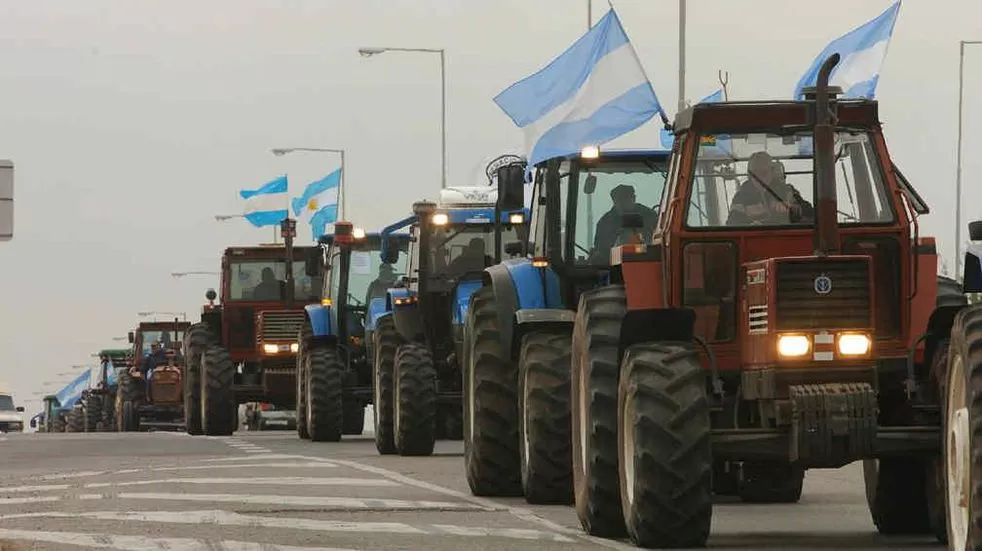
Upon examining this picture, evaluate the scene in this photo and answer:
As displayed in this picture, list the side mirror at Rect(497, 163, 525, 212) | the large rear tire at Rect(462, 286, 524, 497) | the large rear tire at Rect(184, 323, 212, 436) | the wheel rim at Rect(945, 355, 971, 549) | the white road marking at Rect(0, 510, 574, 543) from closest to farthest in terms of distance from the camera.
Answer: the wheel rim at Rect(945, 355, 971, 549)
the white road marking at Rect(0, 510, 574, 543)
the side mirror at Rect(497, 163, 525, 212)
the large rear tire at Rect(462, 286, 524, 497)
the large rear tire at Rect(184, 323, 212, 436)

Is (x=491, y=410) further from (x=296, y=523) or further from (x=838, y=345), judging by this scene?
(x=838, y=345)

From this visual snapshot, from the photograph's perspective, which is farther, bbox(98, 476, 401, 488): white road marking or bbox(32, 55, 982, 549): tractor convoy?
bbox(98, 476, 401, 488): white road marking

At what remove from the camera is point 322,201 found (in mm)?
→ 65812

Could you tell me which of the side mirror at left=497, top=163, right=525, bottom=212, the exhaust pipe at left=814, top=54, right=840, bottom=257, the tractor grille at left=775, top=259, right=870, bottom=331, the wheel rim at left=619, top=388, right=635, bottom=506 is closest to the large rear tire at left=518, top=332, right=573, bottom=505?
the side mirror at left=497, top=163, right=525, bottom=212

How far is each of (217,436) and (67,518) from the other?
77.2 feet

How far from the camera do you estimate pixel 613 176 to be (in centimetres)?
1872

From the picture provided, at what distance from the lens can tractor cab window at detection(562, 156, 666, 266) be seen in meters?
18.5

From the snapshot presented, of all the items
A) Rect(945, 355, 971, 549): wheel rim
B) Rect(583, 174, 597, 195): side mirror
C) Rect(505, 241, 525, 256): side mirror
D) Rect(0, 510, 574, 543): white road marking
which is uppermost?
Rect(583, 174, 597, 195): side mirror

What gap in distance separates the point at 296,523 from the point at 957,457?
5556 mm

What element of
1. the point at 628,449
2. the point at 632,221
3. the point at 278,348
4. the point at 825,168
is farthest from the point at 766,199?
the point at 278,348

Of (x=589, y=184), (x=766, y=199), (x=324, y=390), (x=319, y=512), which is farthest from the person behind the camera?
(x=324, y=390)

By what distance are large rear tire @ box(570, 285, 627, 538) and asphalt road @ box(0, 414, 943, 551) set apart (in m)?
0.21

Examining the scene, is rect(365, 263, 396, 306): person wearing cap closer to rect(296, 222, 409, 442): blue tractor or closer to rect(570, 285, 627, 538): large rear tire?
rect(296, 222, 409, 442): blue tractor

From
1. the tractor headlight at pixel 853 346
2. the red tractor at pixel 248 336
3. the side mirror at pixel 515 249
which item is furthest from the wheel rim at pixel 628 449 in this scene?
the red tractor at pixel 248 336
